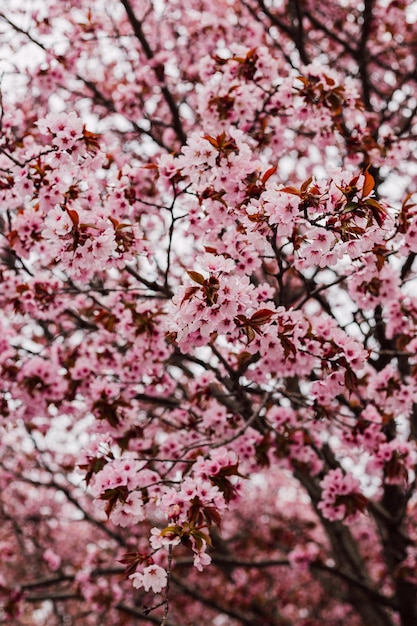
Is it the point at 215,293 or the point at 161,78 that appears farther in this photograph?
the point at 161,78

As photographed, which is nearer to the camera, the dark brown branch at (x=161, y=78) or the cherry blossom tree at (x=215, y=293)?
the cherry blossom tree at (x=215, y=293)

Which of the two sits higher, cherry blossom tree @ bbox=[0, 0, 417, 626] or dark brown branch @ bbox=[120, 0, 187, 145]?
dark brown branch @ bbox=[120, 0, 187, 145]

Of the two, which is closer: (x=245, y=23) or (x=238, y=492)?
(x=238, y=492)

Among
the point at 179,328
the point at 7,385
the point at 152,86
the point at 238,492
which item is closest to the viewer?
the point at 179,328

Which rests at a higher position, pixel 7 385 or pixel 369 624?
pixel 7 385

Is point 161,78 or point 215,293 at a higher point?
point 161,78

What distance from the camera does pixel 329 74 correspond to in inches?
153

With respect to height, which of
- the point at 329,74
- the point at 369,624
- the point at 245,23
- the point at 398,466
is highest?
the point at 245,23

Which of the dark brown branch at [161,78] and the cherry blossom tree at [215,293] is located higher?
the dark brown branch at [161,78]

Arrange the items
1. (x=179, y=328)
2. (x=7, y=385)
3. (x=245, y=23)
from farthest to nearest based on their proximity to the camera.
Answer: (x=245, y=23) → (x=7, y=385) → (x=179, y=328)

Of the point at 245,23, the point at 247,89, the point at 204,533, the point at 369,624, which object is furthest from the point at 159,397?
the point at 245,23

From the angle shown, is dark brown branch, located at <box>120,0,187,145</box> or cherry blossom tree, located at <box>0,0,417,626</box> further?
dark brown branch, located at <box>120,0,187,145</box>

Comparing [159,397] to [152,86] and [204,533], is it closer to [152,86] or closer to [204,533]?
[204,533]

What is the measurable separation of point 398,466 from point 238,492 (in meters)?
1.35
